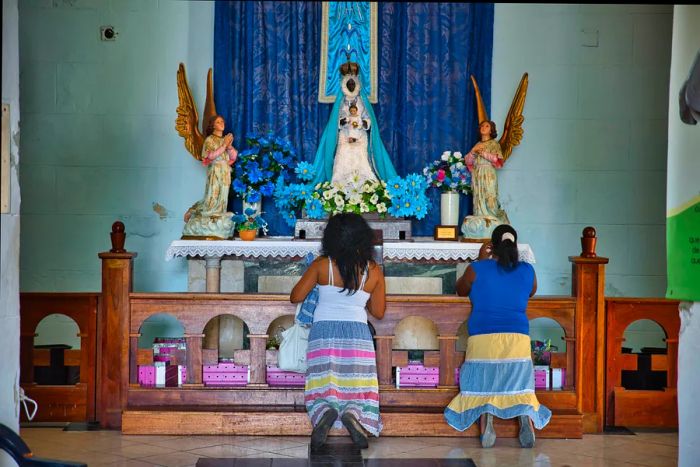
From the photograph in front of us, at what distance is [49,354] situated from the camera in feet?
24.2

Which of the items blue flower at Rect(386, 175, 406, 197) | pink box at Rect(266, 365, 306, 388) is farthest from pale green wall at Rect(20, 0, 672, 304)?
pink box at Rect(266, 365, 306, 388)

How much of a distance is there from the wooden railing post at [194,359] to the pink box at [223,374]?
0.19ft

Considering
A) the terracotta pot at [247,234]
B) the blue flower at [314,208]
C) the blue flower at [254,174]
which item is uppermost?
the blue flower at [254,174]

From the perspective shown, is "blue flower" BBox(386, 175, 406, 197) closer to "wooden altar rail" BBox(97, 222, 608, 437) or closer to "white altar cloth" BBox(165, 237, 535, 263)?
"white altar cloth" BBox(165, 237, 535, 263)

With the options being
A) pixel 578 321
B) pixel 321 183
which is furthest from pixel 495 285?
pixel 321 183

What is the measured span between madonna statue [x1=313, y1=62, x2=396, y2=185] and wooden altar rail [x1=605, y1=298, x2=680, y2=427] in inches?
96.2

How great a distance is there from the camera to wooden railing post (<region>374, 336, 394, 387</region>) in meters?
7.14

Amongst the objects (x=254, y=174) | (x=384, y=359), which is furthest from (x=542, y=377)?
(x=254, y=174)

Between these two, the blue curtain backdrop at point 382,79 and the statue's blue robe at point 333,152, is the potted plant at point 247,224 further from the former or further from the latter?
the statue's blue robe at point 333,152

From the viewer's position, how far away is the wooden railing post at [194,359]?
7121mm

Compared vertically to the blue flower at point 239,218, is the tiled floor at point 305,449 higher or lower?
lower

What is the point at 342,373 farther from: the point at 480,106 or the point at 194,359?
the point at 480,106

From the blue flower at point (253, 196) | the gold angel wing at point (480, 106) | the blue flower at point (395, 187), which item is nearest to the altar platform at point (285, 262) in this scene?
the blue flower at point (253, 196)

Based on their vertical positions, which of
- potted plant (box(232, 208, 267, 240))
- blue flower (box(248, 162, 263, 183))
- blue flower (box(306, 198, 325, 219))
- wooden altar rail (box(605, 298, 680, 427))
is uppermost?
blue flower (box(248, 162, 263, 183))
